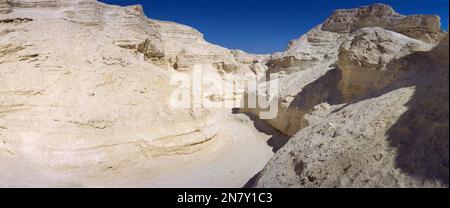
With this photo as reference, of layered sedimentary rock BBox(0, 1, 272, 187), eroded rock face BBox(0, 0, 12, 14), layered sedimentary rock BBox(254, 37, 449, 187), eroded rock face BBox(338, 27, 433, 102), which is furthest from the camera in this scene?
eroded rock face BBox(0, 0, 12, 14)

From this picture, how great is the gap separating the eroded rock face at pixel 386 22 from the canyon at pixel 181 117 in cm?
10

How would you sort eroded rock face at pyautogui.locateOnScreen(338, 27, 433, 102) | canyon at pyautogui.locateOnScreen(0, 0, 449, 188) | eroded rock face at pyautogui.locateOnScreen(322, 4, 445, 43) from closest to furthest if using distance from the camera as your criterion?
canyon at pyautogui.locateOnScreen(0, 0, 449, 188), eroded rock face at pyautogui.locateOnScreen(338, 27, 433, 102), eroded rock face at pyautogui.locateOnScreen(322, 4, 445, 43)

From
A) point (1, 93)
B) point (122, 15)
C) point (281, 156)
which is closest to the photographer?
point (281, 156)

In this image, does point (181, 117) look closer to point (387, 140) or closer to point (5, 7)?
point (387, 140)

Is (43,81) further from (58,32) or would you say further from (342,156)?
(342,156)

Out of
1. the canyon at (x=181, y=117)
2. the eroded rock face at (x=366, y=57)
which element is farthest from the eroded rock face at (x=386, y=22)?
the eroded rock face at (x=366, y=57)

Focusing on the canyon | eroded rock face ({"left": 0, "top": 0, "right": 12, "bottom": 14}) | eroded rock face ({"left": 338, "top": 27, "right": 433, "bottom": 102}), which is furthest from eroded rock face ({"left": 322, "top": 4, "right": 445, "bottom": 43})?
eroded rock face ({"left": 0, "top": 0, "right": 12, "bottom": 14})

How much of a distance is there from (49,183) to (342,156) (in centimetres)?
552

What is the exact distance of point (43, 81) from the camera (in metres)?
7.89

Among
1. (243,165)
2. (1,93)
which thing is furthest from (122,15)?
(243,165)

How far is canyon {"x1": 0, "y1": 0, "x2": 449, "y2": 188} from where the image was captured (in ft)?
12.9

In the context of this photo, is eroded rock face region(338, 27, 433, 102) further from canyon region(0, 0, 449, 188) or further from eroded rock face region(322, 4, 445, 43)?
eroded rock face region(322, 4, 445, 43)

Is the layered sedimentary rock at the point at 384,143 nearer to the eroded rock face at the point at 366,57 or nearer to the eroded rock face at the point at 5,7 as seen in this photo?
the eroded rock face at the point at 366,57

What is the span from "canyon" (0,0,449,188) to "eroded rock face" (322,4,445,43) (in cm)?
10
